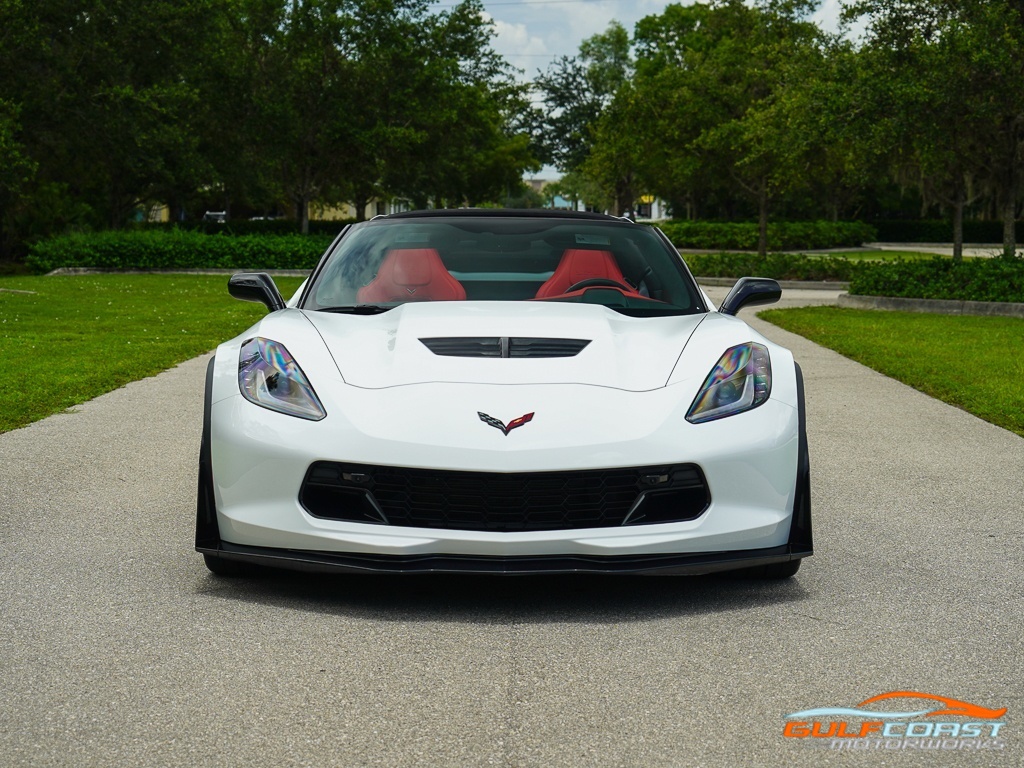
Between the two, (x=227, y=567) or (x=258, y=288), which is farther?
(x=258, y=288)

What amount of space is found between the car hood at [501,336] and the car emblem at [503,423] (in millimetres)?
181

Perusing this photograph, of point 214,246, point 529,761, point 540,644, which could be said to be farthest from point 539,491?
point 214,246

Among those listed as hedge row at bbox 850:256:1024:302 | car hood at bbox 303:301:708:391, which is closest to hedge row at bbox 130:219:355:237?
hedge row at bbox 850:256:1024:302

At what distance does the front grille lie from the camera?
410cm

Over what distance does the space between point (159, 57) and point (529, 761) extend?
3921 cm

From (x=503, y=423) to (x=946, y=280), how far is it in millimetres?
18908

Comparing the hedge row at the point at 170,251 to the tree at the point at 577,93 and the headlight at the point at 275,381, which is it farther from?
the tree at the point at 577,93

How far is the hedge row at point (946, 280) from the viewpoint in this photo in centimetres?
2041

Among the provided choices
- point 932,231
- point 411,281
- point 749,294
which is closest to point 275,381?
point 411,281

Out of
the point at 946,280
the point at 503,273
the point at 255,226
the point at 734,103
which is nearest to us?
the point at 503,273

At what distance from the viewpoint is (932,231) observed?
208 feet

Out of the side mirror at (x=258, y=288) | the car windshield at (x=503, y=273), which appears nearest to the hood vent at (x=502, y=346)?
the car windshield at (x=503, y=273)

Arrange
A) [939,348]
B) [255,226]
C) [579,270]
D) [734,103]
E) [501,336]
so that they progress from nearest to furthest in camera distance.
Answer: [501,336], [579,270], [939,348], [734,103], [255,226]

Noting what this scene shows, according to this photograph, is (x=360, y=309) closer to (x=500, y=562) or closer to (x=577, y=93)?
(x=500, y=562)
